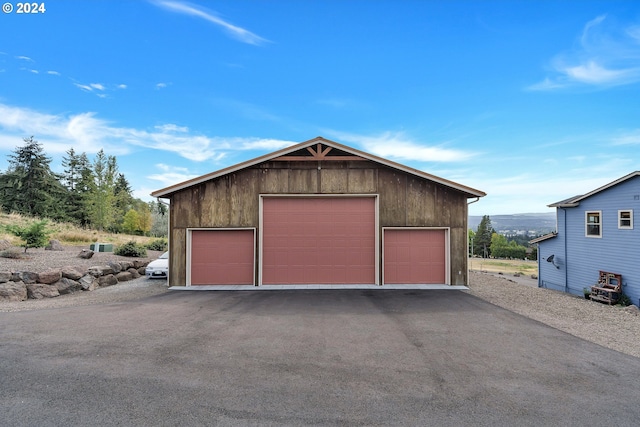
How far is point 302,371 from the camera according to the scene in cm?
380

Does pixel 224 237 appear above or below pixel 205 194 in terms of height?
below

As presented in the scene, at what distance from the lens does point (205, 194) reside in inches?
404

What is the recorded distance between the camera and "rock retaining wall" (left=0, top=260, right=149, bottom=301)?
8109 mm

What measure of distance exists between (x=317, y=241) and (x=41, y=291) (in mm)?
8727

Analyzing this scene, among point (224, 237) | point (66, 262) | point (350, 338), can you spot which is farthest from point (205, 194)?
point (350, 338)

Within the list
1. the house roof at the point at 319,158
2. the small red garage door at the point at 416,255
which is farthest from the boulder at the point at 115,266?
the small red garage door at the point at 416,255

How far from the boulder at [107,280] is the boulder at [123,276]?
0.94 ft

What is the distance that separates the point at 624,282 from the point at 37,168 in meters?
54.6

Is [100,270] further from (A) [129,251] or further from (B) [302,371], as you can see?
(B) [302,371]

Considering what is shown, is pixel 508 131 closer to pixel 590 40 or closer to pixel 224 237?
pixel 590 40

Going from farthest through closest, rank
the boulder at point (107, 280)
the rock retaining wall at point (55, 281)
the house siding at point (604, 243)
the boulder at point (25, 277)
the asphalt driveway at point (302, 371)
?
the house siding at point (604, 243) → the boulder at point (107, 280) → the boulder at point (25, 277) → the rock retaining wall at point (55, 281) → the asphalt driveway at point (302, 371)

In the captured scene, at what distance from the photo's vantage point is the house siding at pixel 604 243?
12.2 meters

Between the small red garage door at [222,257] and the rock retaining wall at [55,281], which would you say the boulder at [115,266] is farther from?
the small red garage door at [222,257]

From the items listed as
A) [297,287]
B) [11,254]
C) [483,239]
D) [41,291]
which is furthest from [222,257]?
[483,239]
